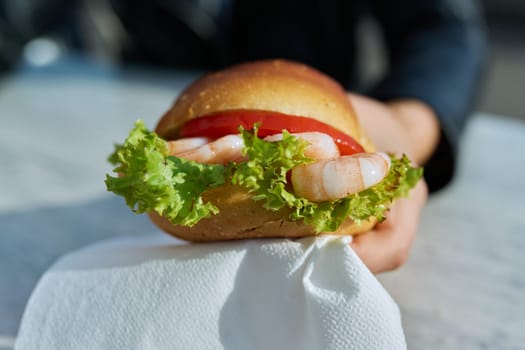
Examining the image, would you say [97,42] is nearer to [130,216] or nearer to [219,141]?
[130,216]

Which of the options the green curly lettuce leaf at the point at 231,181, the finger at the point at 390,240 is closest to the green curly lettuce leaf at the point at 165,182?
the green curly lettuce leaf at the point at 231,181

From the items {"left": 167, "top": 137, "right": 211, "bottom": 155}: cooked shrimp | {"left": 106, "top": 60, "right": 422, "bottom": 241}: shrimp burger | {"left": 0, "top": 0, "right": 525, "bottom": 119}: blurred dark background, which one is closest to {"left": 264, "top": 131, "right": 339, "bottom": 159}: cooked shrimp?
{"left": 106, "top": 60, "right": 422, "bottom": 241}: shrimp burger

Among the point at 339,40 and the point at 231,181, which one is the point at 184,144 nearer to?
the point at 231,181

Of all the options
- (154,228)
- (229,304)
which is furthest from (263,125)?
(154,228)

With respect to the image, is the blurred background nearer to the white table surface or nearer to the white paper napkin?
the white table surface

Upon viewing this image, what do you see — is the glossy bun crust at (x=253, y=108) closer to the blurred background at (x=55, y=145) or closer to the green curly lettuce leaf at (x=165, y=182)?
the green curly lettuce leaf at (x=165, y=182)
